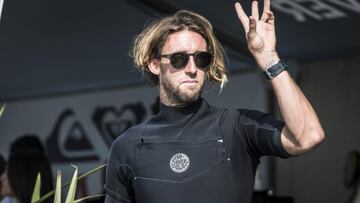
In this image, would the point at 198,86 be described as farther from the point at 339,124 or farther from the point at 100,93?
the point at 100,93

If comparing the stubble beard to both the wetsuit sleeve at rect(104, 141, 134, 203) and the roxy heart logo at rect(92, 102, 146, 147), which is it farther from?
the roxy heart logo at rect(92, 102, 146, 147)

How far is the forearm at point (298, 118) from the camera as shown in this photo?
5.07 feet

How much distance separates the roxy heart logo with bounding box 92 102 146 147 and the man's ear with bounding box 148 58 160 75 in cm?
538

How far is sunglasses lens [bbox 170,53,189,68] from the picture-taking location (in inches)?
69.4

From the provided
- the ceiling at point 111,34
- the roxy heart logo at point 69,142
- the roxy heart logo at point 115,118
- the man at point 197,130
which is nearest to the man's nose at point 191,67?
the man at point 197,130

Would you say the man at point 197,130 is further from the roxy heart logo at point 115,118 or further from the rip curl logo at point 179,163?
the roxy heart logo at point 115,118

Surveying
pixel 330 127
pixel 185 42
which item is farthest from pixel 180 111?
pixel 330 127

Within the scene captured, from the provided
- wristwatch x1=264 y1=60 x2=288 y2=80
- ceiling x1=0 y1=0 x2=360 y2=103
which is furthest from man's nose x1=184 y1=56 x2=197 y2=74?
ceiling x1=0 y1=0 x2=360 y2=103

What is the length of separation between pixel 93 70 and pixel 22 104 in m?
1.84

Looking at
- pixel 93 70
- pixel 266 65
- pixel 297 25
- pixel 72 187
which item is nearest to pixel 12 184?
pixel 72 187

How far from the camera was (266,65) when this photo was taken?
1.61 m

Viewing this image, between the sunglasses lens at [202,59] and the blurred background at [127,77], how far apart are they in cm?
218

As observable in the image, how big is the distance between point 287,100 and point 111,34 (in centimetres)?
411

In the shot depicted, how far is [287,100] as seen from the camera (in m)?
1.55
